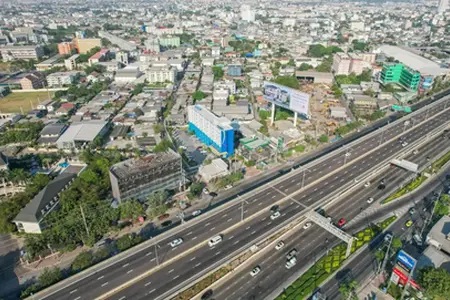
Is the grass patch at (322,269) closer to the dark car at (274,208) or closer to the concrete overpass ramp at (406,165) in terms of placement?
the dark car at (274,208)

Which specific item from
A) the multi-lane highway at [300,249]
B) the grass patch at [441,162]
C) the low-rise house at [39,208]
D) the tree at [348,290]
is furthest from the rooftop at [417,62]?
the low-rise house at [39,208]

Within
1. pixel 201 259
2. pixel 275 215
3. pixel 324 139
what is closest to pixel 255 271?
pixel 201 259

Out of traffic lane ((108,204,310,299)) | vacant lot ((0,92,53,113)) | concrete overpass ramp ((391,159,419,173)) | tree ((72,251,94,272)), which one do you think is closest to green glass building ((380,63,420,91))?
concrete overpass ramp ((391,159,419,173))

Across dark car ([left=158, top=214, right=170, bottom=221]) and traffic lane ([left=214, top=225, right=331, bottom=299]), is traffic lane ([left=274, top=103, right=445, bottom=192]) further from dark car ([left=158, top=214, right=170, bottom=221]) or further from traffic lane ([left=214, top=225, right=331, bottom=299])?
dark car ([left=158, top=214, right=170, bottom=221])

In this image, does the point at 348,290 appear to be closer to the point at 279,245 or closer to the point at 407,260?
the point at 407,260

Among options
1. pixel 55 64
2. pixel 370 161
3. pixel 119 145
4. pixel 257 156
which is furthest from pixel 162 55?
pixel 370 161

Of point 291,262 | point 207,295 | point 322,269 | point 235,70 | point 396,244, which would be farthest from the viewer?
point 235,70
